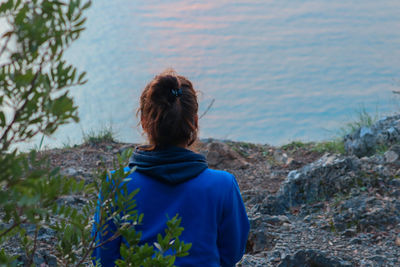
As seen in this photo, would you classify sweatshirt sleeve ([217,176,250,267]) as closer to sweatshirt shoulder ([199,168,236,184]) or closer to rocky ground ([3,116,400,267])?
sweatshirt shoulder ([199,168,236,184])

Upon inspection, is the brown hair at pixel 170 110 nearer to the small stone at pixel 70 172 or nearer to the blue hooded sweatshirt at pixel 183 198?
the blue hooded sweatshirt at pixel 183 198

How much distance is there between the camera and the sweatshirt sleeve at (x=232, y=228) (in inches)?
94.4

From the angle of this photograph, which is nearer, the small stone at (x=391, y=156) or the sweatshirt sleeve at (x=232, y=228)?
the sweatshirt sleeve at (x=232, y=228)

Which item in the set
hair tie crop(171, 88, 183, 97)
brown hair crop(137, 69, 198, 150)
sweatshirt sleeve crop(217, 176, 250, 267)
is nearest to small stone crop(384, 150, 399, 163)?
sweatshirt sleeve crop(217, 176, 250, 267)

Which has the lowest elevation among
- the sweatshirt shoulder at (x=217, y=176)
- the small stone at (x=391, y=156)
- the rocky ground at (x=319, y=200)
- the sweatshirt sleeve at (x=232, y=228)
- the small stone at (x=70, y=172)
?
the rocky ground at (x=319, y=200)

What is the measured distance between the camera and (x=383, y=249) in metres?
3.80

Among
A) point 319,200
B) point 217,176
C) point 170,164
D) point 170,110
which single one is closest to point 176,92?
point 170,110

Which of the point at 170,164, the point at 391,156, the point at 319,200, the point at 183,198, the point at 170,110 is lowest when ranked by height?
the point at 319,200

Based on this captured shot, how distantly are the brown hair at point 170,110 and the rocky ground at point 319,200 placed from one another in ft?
1.03

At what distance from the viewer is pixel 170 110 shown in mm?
2307

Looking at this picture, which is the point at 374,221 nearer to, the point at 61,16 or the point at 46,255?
the point at 46,255

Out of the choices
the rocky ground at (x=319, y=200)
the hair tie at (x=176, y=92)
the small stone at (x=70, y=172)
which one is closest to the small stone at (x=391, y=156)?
the rocky ground at (x=319, y=200)

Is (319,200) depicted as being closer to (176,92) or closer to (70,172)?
(70,172)

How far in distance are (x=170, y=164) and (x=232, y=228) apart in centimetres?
43
